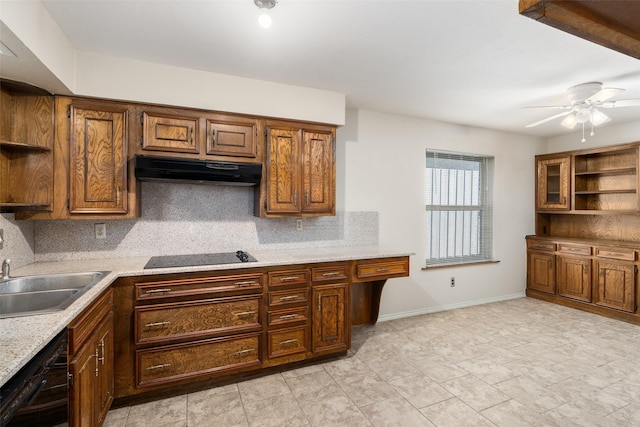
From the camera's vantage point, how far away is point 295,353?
8.63 feet

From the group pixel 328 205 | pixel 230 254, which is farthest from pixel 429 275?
pixel 230 254

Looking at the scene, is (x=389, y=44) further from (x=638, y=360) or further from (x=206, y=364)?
(x=638, y=360)

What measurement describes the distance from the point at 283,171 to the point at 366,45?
1211 millimetres

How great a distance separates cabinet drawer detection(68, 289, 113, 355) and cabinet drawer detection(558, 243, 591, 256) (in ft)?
17.2

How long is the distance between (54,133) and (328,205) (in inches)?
85.3

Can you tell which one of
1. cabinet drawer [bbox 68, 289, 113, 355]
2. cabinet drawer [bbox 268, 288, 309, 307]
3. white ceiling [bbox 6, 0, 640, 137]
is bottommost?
cabinet drawer [bbox 268, 288, 309, 307]

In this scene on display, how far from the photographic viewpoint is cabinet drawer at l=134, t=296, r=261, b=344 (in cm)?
221

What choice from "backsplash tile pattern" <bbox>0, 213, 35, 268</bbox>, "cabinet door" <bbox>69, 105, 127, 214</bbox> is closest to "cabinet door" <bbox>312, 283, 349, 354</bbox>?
"cabinet door" <bbox>69, 105, 127, 214</bbox>

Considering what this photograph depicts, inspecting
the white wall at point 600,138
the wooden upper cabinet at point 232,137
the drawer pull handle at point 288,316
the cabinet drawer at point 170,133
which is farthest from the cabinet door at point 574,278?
the cabinet drawer at point 170,133

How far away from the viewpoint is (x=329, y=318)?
2.77 metres

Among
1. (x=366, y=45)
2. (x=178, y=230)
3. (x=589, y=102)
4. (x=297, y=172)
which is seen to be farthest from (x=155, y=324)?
(x=589, y=102)

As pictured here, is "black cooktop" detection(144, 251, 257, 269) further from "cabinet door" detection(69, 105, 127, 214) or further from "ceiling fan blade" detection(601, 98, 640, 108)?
"ceiling fan blade" detection(601, 98, 640, 108)

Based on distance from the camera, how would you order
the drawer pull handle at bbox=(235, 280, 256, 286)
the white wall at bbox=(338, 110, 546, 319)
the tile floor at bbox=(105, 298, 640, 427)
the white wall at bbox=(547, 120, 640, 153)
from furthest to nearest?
the white wall at bbox=(547, 120, 640, 153) < the white wall at bbox=(338, 110, 546, 319) < the drawer pull handle at bbox=(235, 280, 256, 286) < the tile floor at bbox=(105, 298, 640, 427)

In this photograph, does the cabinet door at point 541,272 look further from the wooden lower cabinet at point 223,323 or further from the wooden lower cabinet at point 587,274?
the wooden lower cabinet at point 223,323
